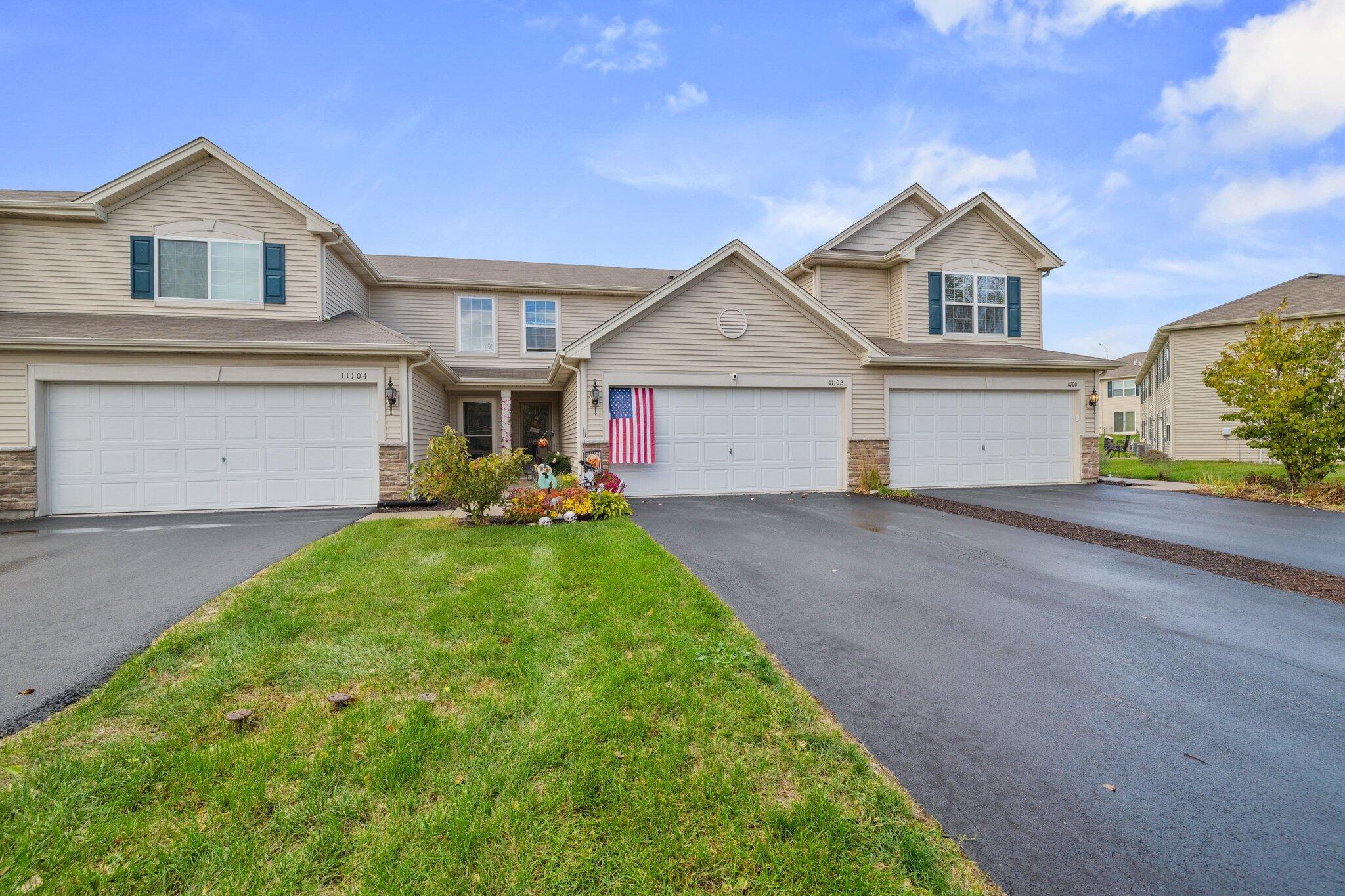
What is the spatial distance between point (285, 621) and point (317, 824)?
260 cm

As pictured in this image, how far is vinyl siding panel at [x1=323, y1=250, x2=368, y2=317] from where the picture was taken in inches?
486

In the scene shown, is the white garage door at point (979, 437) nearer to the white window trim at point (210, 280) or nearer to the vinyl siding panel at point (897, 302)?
the vinyl siding panel at point (897, 302)

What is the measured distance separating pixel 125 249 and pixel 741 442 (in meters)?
13.0

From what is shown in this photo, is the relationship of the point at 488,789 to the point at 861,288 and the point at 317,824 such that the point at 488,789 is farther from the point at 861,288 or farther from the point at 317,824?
the point at 861,288

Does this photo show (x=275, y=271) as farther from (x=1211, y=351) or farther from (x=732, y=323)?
(x=1211, y=351)

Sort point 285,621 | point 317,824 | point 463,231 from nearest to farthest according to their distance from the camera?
point 317,824 < point 285,621 < point 463,231

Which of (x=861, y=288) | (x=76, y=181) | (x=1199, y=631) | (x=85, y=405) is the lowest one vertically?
(x=1199, y=631)

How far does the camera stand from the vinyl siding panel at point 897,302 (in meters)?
14.6

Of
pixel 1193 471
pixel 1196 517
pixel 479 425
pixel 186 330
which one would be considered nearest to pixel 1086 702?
pixel 1196 517

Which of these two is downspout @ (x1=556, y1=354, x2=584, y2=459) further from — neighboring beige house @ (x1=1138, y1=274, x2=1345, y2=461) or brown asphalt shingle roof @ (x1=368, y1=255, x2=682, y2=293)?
neighboring beige house @ (x1=1138, y1=274, x2=1345, y2=461)

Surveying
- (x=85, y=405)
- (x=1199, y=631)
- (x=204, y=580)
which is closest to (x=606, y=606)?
(x=204, y=580)

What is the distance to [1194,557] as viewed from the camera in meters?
6.47

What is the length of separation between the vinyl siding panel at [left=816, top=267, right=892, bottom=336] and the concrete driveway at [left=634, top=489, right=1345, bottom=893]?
31.9ft

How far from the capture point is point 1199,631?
4227 millimetres
